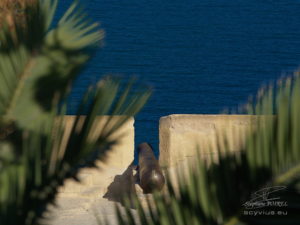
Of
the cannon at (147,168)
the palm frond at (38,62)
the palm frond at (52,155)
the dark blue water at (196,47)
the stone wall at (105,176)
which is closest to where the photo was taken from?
the palm frond at (52,155)

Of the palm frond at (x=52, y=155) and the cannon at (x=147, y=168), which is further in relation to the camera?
the cannon at (x=147, y=168)

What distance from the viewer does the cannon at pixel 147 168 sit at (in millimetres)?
7961

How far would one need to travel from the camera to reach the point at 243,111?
2.42 metres

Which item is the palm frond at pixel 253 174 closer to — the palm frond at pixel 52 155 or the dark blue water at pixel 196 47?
the palm frond at pixel 52 155

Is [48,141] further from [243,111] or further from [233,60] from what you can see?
[233,60]

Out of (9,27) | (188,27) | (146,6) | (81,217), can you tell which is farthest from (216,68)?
(9,27)

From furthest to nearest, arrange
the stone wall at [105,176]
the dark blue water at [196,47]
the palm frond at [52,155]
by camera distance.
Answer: the dark blue water at [196,47], the stone wall at [105,176], the palm frond at [52,155]
